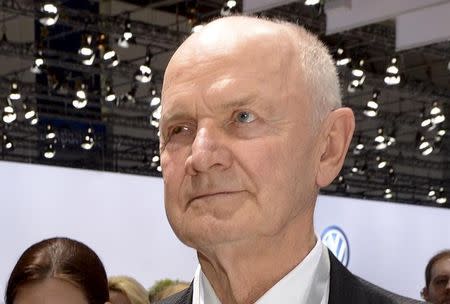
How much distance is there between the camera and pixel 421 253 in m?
14.2

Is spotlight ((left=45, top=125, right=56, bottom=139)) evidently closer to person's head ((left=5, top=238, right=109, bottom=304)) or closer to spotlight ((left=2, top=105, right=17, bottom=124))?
spotlight ((left=2, top=105, right=17, bottom=124))

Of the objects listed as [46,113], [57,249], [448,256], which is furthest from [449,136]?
[57,249]

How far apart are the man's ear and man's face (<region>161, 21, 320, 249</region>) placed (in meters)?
0.02

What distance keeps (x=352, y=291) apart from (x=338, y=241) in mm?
11629

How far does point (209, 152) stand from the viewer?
3.95 feet

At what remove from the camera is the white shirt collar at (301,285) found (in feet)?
4.11

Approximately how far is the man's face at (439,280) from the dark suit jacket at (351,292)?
2.73 metres

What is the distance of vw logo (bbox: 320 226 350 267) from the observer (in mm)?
12656

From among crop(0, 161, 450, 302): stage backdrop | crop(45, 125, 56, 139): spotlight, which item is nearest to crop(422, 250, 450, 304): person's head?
crop(0, 161, 450, 302): stage backdrop

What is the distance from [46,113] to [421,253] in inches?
296

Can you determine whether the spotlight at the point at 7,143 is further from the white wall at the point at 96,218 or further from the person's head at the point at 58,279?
the person's head at the point at 58,279

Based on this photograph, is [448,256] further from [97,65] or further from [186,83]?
[97,65]

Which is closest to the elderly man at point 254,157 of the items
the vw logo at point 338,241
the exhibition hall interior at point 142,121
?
the exhibition hall interior at point 142,121

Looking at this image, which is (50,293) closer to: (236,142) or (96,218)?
(236,142)
